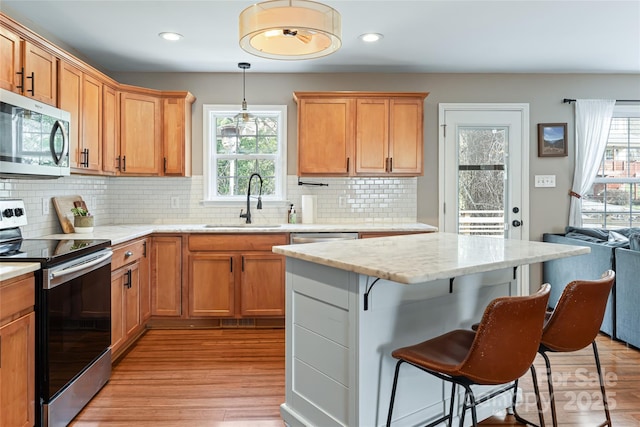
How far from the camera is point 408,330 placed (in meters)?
1.95

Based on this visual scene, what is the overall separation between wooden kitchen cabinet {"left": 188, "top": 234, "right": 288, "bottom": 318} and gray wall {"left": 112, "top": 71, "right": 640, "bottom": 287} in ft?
3.27

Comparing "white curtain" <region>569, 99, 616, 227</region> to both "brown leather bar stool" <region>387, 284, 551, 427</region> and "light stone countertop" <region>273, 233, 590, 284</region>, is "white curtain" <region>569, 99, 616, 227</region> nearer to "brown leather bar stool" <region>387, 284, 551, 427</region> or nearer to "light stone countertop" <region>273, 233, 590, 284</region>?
"light stone countertop" <region>273, 233, 590, 284</region>

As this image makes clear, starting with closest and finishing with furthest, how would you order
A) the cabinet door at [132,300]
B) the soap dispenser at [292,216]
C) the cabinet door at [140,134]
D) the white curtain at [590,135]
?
the cabinet door at [132,300]
the cabinet door at [140,134]
the soap dispenser at [292,216]
the white curtain at [590,135]

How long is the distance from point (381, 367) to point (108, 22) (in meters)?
3.12

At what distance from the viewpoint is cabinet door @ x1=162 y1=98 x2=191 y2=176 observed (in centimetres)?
405

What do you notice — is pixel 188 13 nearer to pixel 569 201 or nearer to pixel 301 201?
pixel 301 201

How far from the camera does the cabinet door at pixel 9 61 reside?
2369mm

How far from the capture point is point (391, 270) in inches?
59.8

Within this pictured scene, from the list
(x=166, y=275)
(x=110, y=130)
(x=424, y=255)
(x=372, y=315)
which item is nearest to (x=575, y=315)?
(x=424, y=255)

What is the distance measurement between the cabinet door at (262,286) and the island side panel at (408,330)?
1.95m

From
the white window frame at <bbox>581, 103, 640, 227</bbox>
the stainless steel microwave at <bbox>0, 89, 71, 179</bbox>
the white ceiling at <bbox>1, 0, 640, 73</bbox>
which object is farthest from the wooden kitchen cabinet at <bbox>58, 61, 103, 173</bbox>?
the white window frame at <bbox>581, 103, 640, 227</bbox>

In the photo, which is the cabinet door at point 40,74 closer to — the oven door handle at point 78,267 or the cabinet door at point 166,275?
the oven door handle at point 78,267

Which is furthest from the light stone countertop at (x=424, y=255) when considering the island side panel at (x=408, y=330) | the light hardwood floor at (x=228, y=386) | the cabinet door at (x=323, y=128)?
the cabinet door at (x=323, y=128)

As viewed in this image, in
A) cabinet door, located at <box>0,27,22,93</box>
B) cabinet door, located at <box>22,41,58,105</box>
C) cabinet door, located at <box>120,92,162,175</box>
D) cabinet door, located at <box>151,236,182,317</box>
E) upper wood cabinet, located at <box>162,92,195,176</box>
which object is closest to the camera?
cabinet door, located at <box>0,27,22,93</box>
